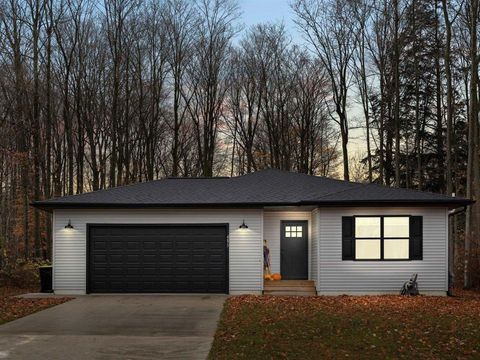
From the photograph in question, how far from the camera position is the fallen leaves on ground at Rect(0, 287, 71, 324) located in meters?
12.2

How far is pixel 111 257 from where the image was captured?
55.1 feet

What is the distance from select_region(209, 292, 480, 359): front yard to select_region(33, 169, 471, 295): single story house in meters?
1.57

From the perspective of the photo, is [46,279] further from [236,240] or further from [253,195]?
[253,195]

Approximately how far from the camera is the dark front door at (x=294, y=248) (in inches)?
701

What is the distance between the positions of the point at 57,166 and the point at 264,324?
25253 millimetres

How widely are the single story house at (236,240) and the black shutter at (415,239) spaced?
0.10 feet

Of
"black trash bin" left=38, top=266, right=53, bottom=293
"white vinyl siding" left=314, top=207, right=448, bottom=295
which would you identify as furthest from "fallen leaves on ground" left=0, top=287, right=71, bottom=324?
"white vinyl siding" left=314, top=207, right=448, bottom=295

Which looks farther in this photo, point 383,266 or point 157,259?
point 157,259

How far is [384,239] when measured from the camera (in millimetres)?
15938

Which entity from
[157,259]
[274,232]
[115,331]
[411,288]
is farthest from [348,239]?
[115,331]

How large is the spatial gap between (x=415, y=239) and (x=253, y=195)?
5227mm

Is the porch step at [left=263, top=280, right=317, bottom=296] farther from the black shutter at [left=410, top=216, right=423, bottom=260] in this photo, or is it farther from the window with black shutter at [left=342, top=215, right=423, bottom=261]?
the black shutter at [left=410, top=216, right=423, bottom=260]

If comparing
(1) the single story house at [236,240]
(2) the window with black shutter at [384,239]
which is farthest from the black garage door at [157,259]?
(2) the window with black shutter at [384,239]

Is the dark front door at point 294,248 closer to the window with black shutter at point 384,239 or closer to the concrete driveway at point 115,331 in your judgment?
the window with black shutter at point 384,239
